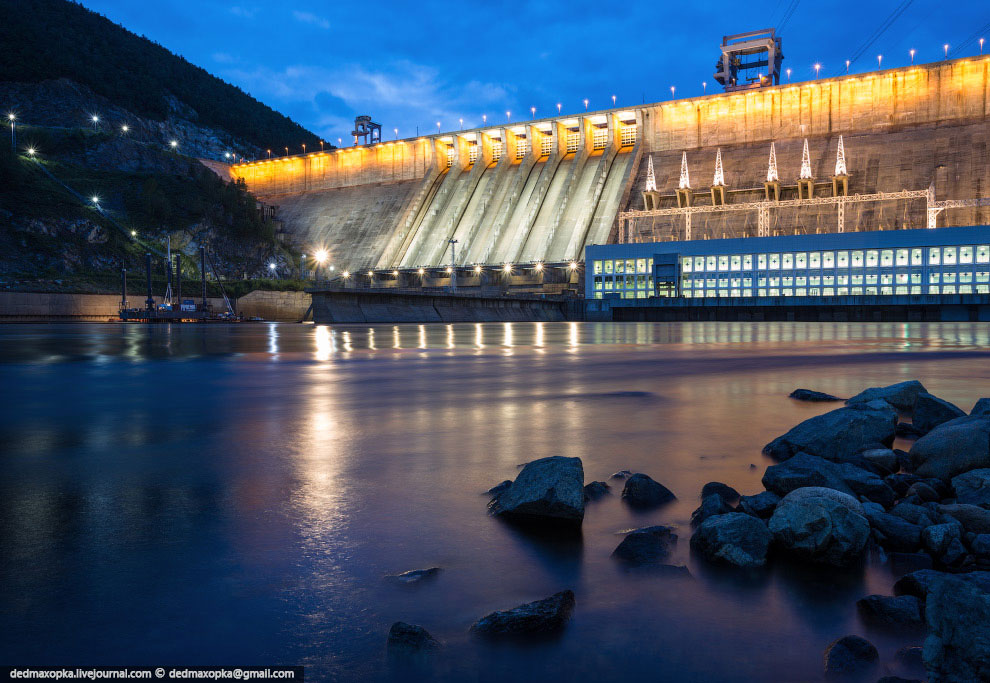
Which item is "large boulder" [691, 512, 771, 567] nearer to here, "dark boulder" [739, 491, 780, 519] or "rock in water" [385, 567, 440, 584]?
"dark boulder" [739, 491, 780, 519]

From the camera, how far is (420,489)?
109 inches

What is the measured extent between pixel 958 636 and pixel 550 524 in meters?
1.32

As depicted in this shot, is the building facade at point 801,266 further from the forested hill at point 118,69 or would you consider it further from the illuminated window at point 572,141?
the forested hill at point 118,69

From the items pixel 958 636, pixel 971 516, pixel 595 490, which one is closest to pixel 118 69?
pixel 595 490

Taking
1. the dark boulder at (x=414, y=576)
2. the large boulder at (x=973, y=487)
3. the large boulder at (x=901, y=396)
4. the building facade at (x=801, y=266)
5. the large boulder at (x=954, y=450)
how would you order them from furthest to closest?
the building facade at (x=801, y=266), the large boulder at (x=901, y=396), the large boulder at (x=954, y=450), the large boulder at (x=973, y=487), the dark boulder at (x=414, y=576)

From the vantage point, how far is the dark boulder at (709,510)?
239 centimetres

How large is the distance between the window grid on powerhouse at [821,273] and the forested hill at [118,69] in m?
119

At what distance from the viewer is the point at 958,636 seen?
1.40m

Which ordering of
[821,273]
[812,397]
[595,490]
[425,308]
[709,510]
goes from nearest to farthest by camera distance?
1. [709,510]
2. [595,490]
3. [812,397]
4. [425,308]
5. [821,273]

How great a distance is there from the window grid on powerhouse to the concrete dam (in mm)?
6275

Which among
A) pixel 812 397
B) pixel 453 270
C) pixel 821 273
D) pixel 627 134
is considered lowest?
pixel 812 397

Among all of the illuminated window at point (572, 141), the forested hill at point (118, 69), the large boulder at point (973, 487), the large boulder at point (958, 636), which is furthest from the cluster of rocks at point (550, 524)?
the forested hill at point (118, 69)

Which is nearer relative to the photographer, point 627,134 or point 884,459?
point 884,459

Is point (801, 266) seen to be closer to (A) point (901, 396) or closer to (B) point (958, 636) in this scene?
(A) point (901, 396)
